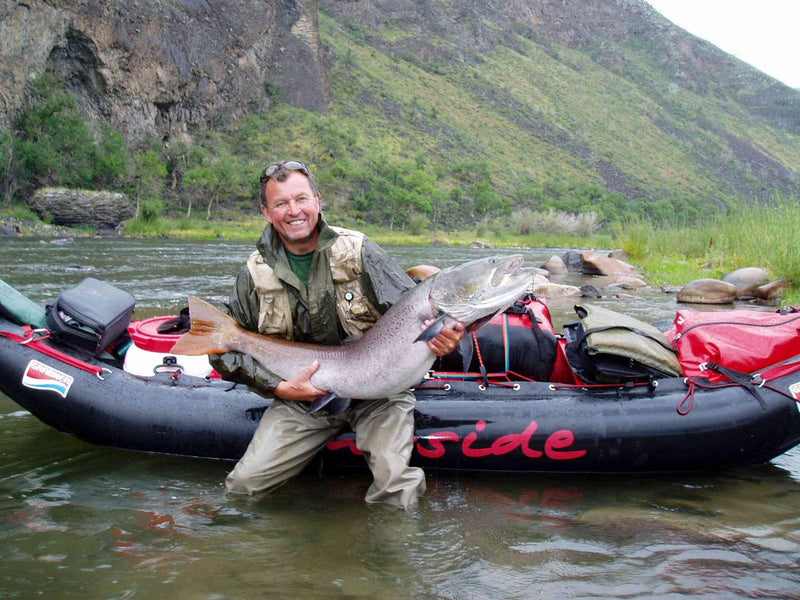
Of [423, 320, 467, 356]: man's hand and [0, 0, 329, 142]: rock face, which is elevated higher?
[0, 0, 329, 142]: rock face

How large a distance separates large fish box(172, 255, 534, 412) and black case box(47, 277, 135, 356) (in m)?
1.35

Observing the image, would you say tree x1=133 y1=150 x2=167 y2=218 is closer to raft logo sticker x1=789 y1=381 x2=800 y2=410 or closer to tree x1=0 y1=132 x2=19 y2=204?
tree x1=0 y1=132 x2=19 y2=204

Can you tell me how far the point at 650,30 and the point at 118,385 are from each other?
171432 millimetres

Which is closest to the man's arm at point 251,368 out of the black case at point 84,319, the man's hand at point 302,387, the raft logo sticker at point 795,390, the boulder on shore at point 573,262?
the man's hand at point 302,387

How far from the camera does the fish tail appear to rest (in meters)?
3.51

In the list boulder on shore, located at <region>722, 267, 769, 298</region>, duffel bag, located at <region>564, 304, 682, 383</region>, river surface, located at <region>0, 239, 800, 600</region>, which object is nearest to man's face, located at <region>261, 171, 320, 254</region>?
river surface, located at <region>0, 239, 800, 600</region>

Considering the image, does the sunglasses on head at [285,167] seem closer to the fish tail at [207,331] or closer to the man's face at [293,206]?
the man's face at [293,206]

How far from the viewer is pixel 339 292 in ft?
12.1

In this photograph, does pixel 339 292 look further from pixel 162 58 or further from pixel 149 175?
pixel 162 58

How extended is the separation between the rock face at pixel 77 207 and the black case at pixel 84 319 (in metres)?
34.8

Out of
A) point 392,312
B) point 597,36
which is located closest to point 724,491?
point 392,312

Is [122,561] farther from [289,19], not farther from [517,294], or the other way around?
[289,19]

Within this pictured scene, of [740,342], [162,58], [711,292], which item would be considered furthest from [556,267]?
[162,58]

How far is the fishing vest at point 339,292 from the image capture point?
11.9 feet
